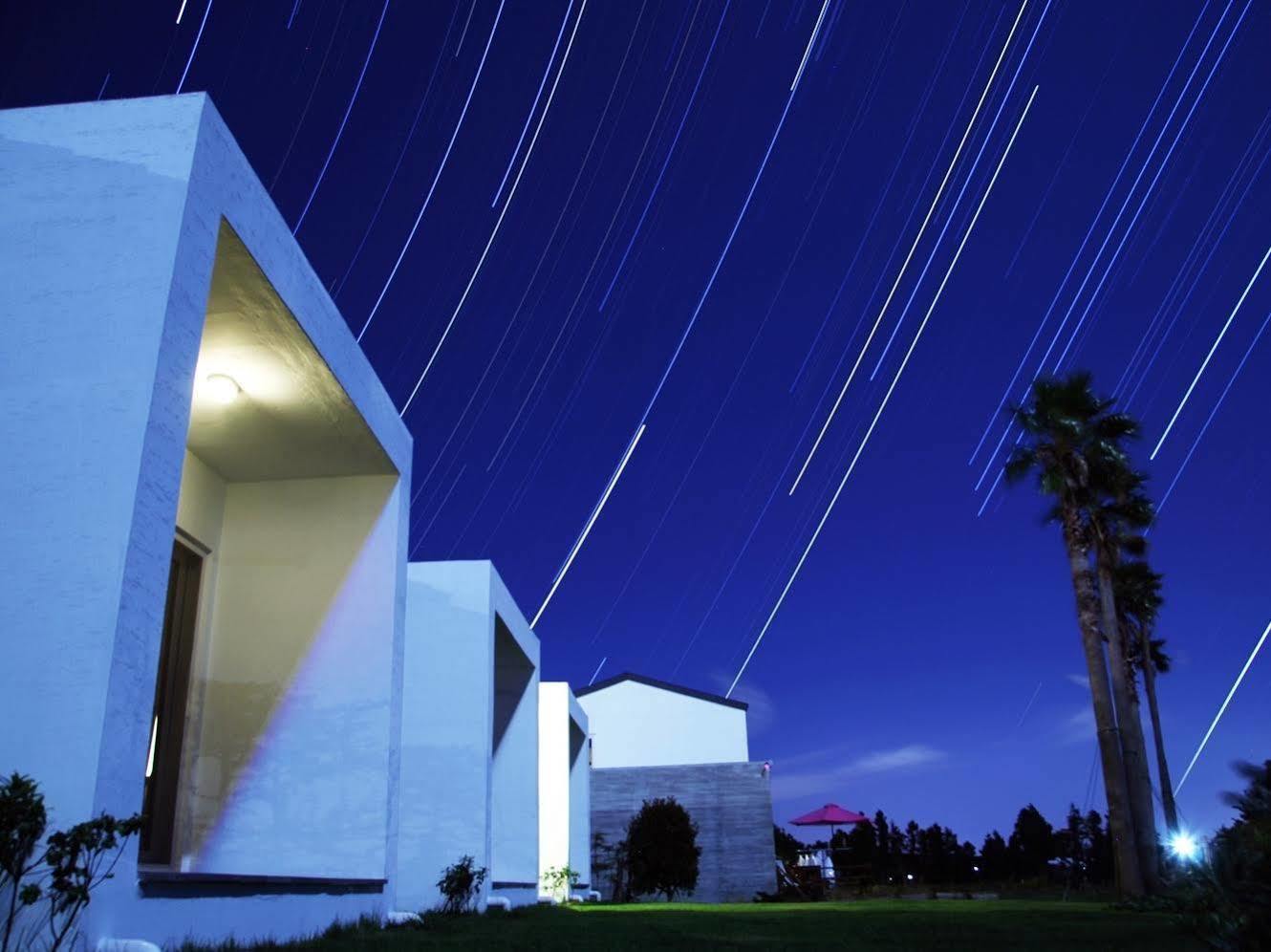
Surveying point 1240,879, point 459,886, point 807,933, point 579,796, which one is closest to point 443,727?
point 459,886

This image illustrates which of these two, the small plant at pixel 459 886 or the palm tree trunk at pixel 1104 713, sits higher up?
the palm tree trunk at pixel 1104 713

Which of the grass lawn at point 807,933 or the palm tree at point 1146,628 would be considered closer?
the grass lawn at point 807,933

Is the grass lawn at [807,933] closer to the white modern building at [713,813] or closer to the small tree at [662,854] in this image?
the small tree at [662,854]

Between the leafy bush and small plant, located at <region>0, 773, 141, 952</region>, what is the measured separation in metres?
Answer: 3.94

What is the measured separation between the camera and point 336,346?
817 centimetres

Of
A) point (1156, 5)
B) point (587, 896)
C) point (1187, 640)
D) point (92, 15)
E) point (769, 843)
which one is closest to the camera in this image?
point (92, 15)

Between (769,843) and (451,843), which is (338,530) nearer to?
(451,843)

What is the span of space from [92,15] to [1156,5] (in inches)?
597

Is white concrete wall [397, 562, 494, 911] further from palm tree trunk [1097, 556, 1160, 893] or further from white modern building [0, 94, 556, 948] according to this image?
palm tree trunk [1097, 556, 1160, 893]

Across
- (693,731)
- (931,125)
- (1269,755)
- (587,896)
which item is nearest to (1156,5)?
(931,125)

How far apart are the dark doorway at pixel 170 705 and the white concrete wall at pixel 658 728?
33.6m

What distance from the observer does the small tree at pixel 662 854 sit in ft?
89.9

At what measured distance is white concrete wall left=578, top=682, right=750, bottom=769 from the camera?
1633 inches

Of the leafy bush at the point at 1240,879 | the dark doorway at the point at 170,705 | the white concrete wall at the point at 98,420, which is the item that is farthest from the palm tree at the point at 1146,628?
the white concrete wall at the point at 98,420
